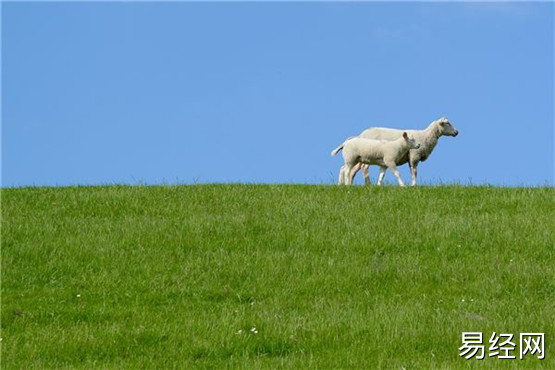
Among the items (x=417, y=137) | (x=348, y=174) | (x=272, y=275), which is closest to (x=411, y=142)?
(x=417, y=137)

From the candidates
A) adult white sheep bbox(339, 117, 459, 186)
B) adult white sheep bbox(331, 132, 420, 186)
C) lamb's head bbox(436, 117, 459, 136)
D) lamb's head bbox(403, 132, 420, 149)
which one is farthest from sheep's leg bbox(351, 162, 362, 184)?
lamb's head bbox(436, 117, 459, 136)

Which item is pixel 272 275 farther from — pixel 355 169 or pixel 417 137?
pixel 417 137

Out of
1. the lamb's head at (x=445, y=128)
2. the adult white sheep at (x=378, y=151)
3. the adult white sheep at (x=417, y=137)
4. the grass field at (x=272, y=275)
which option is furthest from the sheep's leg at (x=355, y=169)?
the grass field at (x=272, y=275)

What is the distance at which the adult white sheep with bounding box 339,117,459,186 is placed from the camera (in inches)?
981

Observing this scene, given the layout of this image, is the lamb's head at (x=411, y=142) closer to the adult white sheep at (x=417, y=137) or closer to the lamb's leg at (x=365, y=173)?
the adult white sheep at (x=417, y=137)

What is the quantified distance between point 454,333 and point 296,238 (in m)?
5.54

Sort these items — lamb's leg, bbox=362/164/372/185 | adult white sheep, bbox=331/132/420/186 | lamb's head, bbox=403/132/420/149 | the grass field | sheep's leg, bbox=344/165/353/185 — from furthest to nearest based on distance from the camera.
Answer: lamb's leg, bbox=362/164/372/185, sheep's leg, bbox=344/165/353/185, lamb's head, bbox=403/132/420/149, adult white sheep, bbox=331/132/420/186, the grass field

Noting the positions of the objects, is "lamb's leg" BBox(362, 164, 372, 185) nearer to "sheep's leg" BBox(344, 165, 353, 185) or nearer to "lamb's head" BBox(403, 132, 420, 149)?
"sheep's leg" BBox(344, 165, 353, 185)

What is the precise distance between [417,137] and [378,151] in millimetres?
2124

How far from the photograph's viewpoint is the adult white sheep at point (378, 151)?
78.7 ft

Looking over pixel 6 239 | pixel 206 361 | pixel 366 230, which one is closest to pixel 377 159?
pixel 366 230

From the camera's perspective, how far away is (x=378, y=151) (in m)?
24.1

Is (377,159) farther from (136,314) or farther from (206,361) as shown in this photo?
(206,361)

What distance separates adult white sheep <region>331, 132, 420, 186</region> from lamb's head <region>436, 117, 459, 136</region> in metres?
1.86
